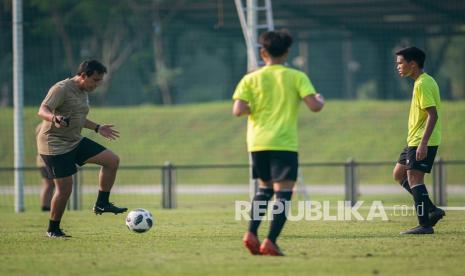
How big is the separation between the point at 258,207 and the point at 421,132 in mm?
2981

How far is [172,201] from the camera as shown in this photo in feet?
72.5

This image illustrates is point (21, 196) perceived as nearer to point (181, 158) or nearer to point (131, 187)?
point (131, 187)

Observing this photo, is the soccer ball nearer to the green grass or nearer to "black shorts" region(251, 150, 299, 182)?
"black shorts" region(251, 150, 299, 182)

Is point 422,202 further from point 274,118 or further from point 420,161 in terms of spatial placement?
point 274,118

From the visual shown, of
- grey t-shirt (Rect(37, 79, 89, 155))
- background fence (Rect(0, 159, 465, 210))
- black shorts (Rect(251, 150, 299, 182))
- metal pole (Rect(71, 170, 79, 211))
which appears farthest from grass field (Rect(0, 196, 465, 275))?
background fence (Rect(0, 159, 465, 210))

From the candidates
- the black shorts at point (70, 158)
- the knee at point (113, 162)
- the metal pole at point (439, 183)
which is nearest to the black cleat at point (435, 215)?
the knee at point (113, 162)

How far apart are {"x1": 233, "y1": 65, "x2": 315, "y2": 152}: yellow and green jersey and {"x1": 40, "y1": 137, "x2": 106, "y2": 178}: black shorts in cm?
305

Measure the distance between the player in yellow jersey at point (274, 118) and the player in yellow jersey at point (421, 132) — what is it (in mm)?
2339

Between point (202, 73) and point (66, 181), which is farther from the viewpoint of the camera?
point (202, 73)

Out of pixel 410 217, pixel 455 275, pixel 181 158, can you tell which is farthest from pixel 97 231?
pixel 181 158

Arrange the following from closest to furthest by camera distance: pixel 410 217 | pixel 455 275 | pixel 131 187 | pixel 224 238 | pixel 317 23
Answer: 1. pixel 455 275
2. pixel 224 238
3. pixel 410 217
4. pixel 131 187
5. pixel 317 23

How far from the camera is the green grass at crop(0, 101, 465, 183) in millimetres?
35625

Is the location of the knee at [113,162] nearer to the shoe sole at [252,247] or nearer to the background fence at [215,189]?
the shoe sole at [252,247]

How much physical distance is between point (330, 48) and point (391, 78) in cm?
1334
